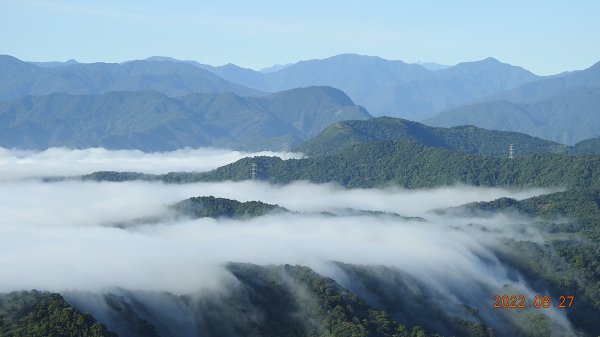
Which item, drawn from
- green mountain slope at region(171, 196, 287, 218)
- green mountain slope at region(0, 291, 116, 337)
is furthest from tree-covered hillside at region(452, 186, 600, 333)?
green mountain slope at region(0, 291, 116, 337)

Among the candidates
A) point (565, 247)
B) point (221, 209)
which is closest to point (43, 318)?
point (221, 209)

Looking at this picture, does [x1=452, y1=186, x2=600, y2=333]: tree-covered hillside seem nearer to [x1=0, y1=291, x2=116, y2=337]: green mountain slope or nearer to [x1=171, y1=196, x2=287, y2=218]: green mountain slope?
[x1=171, y1=196, x2=287, y2=218]: green mountain slope

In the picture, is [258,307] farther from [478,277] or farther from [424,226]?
[424,226]

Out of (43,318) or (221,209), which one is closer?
(43,318)

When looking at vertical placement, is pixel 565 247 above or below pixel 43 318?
below

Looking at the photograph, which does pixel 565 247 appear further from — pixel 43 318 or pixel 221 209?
pixel 43 318

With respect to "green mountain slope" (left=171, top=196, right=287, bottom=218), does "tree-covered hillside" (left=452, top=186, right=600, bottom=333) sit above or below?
below

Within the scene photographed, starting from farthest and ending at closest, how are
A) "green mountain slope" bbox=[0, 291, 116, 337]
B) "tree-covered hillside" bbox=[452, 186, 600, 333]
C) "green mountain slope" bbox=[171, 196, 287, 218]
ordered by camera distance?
"green mountain slope" bbox=[171, 196, 287, 218], "tree-covered hillside" bbox=[452, 186, 600, 333], "green mountain slope" bbox=[0, 291, 116, 337]

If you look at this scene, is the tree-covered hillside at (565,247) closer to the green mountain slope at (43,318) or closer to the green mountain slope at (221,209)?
the green mountain slope at (221,209)

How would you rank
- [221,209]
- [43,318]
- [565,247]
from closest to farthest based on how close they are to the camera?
1. [43,318]
2. [565,247]
3. [221,209]

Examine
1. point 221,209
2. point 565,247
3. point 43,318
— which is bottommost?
point 565,247

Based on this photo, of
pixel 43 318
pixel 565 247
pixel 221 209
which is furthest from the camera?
pixel 221 209
